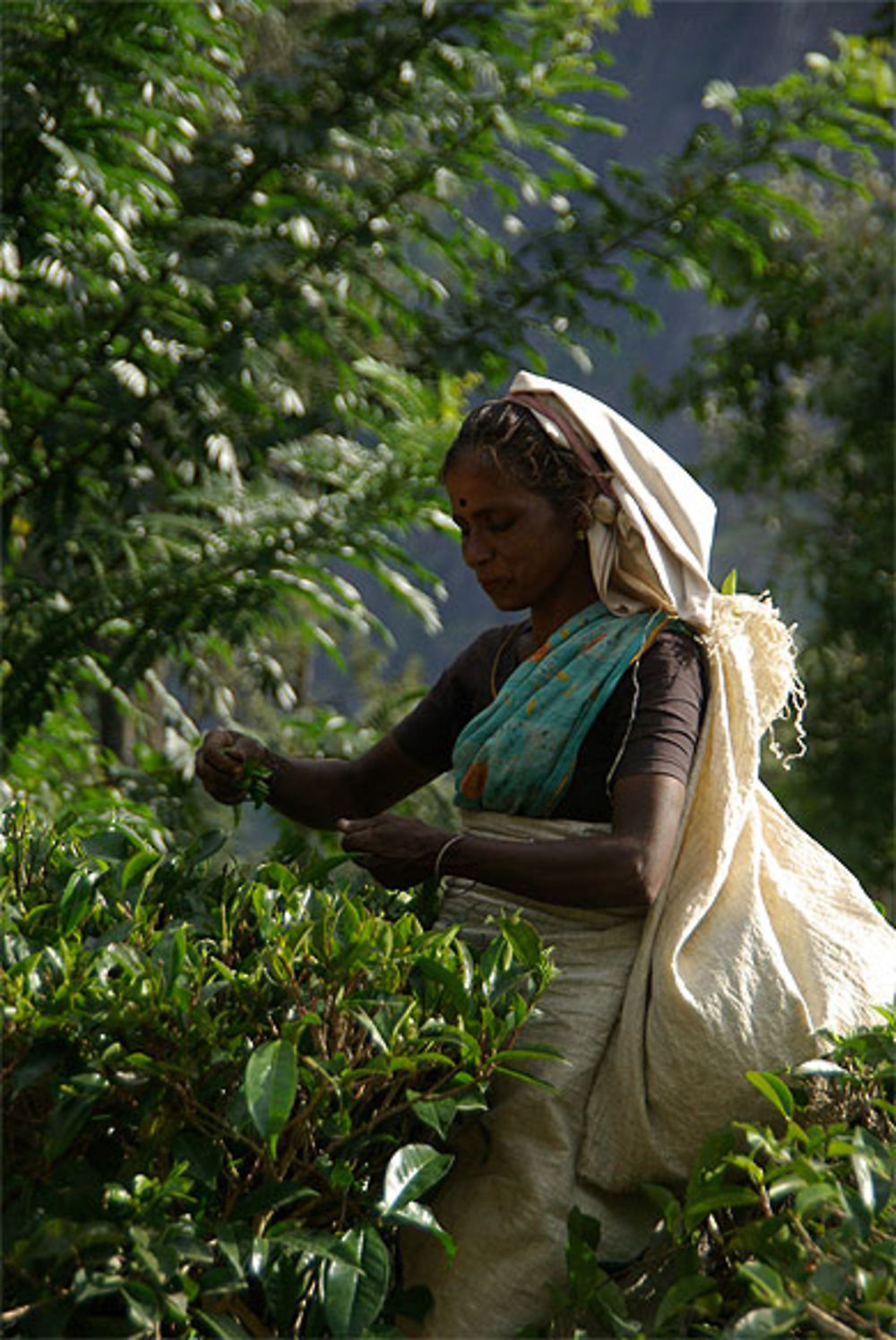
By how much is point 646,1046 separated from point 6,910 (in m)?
0.70

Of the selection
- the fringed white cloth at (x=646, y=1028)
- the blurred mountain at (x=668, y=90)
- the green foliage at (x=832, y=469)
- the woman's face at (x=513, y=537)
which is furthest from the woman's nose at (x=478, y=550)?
the blurred mountain at (x=668, y=90)

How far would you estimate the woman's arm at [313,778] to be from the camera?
201 centimetres

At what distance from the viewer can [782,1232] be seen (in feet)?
4.65

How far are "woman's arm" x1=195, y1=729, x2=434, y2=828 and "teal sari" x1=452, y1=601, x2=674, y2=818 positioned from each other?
0.28m

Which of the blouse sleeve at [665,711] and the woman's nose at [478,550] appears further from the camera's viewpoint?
the woman's nose at [478,550]

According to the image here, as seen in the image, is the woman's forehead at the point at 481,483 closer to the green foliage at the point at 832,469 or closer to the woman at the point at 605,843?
the woman at the point at 605,843

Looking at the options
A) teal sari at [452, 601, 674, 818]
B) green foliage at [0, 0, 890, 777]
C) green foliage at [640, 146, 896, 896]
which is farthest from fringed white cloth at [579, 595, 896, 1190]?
green foliage at [640, 146, 896, 896]

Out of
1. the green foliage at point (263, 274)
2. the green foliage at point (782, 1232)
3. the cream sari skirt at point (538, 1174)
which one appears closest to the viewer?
the green foliage at point (782, 1232)

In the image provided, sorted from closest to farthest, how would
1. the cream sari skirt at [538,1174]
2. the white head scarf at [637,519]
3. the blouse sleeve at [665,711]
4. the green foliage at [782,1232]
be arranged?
the green foliage at [782,1232] → the cream sari skirt at [538,1174] → the blouse sleeve at [665,711] → the white head scarf at [637,519]

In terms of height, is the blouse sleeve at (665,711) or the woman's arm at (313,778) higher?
the blouse sleeve at (665,711)

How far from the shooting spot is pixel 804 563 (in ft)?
24.4

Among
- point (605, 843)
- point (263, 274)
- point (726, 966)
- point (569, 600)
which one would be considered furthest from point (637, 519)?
point (263, 274)

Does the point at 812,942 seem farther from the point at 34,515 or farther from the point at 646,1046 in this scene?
the point at 34,515

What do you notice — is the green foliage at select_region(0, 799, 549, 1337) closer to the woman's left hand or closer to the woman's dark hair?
the woman's left hand
